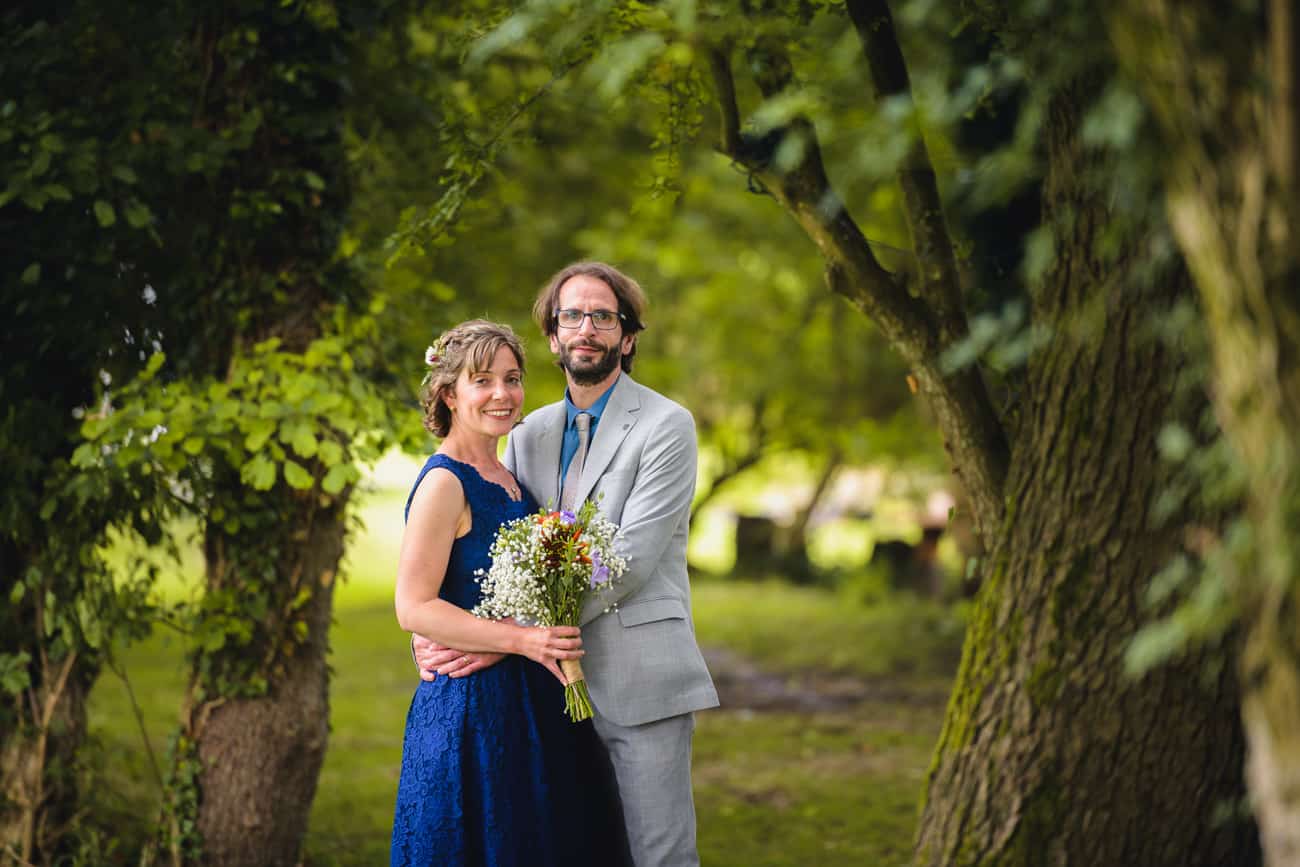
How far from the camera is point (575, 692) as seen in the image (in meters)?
3.32

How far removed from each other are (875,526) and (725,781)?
11991 millimetres

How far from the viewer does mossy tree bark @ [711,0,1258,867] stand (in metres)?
2.44

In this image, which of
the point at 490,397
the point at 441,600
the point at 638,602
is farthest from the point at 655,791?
the point at 490,397

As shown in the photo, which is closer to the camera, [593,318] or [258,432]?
[593,318]

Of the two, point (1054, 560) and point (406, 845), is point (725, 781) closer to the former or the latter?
point (406, 845)

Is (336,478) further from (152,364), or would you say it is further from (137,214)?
(137,214)

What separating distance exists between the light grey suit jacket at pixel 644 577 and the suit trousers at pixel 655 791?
7 centimetres

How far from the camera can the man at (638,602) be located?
3465 millimetres

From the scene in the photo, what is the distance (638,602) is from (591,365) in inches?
29.6

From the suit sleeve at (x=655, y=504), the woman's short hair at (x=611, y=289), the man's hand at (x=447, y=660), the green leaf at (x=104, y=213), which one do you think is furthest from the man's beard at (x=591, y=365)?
the green leaf at (x=104, y=213)

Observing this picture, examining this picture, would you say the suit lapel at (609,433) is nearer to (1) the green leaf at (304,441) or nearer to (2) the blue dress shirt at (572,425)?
(2) the blue dress shirt at (572,425)

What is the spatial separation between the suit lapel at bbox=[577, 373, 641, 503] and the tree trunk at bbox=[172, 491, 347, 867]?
1.86 meters

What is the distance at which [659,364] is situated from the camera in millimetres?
14000

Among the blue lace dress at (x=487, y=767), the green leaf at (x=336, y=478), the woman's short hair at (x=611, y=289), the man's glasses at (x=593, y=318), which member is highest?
the woman's short hair at (x=611, y=289)
